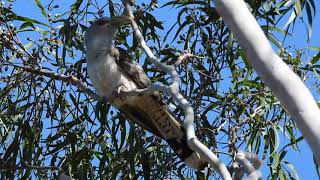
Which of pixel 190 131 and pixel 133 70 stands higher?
pixel 133 70

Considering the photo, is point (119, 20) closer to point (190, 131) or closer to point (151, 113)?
point (151, 113)

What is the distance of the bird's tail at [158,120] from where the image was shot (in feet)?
16.5

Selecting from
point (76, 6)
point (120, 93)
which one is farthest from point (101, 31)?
point (120, 93)

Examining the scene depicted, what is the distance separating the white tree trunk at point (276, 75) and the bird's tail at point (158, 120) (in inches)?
77.0

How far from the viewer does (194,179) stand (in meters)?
5.29

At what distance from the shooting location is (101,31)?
5.61m

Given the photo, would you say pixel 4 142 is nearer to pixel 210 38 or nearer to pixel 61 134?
pixel 61 134

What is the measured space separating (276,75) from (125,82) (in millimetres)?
2751

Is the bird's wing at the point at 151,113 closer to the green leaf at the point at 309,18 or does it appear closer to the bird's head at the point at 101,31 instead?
the bird's head at the point at 101,31

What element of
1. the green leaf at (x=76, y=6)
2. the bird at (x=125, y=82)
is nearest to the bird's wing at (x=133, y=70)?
the bird at (x=125, y=82)

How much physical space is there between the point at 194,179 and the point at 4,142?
124 cm

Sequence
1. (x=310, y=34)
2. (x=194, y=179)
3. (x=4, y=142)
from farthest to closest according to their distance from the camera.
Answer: (x=4, y=142) → (x=194, y=179) → (x=310, y=34)

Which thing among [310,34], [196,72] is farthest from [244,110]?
[310,34]

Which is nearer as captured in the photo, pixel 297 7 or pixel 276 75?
pixel 276 75
